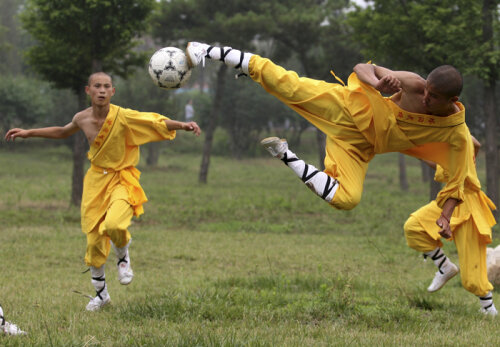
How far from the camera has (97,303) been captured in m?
6.96

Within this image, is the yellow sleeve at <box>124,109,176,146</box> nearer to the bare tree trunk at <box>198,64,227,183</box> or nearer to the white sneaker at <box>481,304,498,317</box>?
the white sneaker at <box>481,304,498,317</box>

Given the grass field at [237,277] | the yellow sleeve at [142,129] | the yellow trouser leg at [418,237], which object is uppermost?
the yellow sleeve at [142,129]

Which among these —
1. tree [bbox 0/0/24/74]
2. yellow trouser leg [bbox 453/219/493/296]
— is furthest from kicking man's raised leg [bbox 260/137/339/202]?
tree [bbox 0/0/24/74]

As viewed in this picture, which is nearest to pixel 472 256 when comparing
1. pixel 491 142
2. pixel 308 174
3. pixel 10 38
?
pixel 308 174

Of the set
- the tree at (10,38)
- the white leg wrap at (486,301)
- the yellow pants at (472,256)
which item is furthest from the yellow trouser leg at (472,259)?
the tree at (10,38)

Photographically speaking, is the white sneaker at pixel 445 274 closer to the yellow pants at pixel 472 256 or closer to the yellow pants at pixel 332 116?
the yellow pants at pixel 472 256

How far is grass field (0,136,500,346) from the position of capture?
553cm

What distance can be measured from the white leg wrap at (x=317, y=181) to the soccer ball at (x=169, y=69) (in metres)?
1.38

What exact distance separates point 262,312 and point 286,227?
9.16 metres

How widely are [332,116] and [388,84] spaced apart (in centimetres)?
83

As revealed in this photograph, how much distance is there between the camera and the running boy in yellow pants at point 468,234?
6.79 metres

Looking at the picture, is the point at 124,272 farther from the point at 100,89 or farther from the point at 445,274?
the point at 445,274

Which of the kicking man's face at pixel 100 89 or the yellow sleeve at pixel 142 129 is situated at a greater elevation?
the kicking man's face at pixel 100 89

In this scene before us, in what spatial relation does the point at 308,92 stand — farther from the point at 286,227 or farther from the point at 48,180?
the point at 48,180
